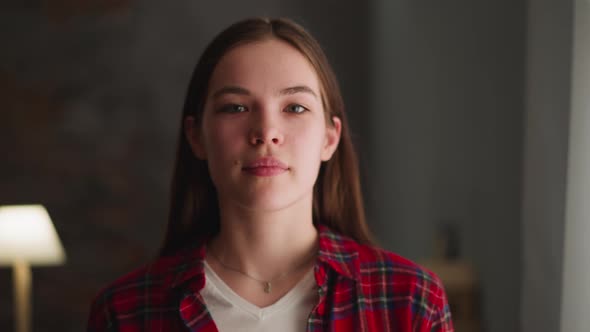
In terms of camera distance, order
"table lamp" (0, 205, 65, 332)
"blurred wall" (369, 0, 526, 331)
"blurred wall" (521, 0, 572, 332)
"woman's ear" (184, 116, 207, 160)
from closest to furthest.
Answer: "woman's ear" (184, 116, 207, 160)
"blurred wall" (521, 0, 572, 332)
"blurred wall" (369, 0, 526, 331)
"table lamp" (0, 205, 65, 332)

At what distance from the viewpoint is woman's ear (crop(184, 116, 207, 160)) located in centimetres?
144

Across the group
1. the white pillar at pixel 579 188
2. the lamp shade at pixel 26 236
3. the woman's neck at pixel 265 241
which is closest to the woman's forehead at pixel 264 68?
the woman's neck at pixel 265 241

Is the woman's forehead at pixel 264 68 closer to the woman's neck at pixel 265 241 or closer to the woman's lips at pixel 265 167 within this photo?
the woman's lips at pixel 265 167

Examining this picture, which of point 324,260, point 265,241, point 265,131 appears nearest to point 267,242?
point 265,241

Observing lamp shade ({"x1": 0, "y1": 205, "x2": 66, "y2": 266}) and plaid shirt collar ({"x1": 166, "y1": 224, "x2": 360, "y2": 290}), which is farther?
lamp shade ({"x1": 0, "y1": 205, "x2": 66, "y2": 266})

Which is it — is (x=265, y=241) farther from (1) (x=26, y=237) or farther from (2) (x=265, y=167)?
(1) (x=26, y=237)

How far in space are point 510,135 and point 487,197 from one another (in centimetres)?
39

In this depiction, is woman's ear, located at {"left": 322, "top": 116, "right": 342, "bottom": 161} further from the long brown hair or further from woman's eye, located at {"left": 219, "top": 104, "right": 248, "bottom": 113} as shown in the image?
woman's eye, located at {"left": 219, "top": 104, "right": 248, "bottom": 113}

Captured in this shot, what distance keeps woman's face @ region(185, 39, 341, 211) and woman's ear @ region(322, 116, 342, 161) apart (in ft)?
0.25

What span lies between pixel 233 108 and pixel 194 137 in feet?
0.48

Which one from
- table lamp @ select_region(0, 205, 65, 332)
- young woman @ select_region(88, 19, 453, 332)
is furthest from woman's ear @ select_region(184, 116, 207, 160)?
table lamp @ select_region(0, 205, 65, 332)

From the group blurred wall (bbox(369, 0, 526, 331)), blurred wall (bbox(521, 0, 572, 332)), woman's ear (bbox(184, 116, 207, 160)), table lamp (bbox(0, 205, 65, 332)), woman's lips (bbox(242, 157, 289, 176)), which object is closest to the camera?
woman's lips (bbox(242, 157, 289, 176))

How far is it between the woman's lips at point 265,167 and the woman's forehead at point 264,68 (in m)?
0.13

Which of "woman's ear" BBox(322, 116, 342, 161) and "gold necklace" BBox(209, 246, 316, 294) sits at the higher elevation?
"woman's ear" BBox(322, 116, 342, 161)
